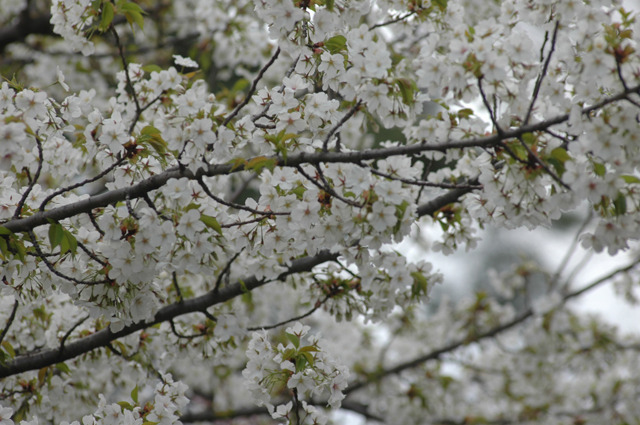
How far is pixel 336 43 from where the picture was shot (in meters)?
2.65

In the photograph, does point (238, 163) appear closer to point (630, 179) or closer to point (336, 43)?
point (336, 43)

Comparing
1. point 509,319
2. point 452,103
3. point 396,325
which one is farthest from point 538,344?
point 452,103

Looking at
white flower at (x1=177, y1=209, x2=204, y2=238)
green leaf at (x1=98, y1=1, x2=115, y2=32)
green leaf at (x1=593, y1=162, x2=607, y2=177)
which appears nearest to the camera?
green leaf at (x1=593, y1=162, x2=607, y2=177)

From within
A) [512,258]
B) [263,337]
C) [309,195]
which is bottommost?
[263,337]

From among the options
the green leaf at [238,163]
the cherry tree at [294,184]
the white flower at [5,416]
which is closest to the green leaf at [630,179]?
the cherry tree at [294,184]

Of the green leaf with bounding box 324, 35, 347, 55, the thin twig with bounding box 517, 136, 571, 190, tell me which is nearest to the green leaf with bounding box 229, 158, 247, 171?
the green leaf with bounding box 324, 35, 347, 55

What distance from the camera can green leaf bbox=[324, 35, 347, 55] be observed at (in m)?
2.63

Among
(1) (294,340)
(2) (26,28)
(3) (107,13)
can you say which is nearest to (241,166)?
(1) (294,340)

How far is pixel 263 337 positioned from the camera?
2.90m

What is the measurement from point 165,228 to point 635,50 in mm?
1921

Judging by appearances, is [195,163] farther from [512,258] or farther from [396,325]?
[512,258]

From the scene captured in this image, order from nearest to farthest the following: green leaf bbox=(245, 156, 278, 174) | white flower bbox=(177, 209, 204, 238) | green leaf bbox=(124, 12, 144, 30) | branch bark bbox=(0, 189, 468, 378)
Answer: green leaf bbox=(245, 156, 278, 174) < white flower bbox=(177, 209, 204, 238) < green leaf bbox=(124, 12, 144, 30) < branch bark bbox=(0, 189, 468, 378)

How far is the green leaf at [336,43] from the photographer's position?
2.63m

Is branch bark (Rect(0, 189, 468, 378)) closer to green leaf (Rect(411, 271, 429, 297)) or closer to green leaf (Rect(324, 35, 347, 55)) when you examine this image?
green leaf (Rect(411, 271, 429, 297))
